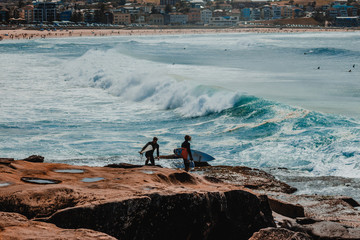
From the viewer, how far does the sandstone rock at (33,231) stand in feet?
17.0

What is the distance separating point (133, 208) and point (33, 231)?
4.25 feet

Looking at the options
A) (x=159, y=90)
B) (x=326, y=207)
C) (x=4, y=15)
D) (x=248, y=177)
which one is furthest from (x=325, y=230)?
(x=4, y=15)

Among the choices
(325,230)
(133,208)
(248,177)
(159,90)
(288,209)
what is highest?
(133,208)

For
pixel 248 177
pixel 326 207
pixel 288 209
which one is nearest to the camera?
pixel 288 209

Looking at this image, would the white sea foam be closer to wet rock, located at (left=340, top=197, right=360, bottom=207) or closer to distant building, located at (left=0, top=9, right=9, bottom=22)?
wet rock, located at (left=340, top=197, right=360, bottom=207)

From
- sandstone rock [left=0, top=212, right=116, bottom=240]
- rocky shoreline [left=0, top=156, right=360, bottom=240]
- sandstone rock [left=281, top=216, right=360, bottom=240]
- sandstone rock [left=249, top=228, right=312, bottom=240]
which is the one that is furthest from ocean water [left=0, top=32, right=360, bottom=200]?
sandstone rock [left=0, top=212, right=116, bottom=240]

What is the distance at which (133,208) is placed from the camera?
6277mm

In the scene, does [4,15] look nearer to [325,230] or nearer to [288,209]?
[288,209]

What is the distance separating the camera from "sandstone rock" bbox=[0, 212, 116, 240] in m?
5.19

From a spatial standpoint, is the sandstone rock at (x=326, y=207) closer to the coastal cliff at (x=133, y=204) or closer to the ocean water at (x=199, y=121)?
the ocean water at (x=199, y=121)

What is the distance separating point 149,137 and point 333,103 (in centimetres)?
1088

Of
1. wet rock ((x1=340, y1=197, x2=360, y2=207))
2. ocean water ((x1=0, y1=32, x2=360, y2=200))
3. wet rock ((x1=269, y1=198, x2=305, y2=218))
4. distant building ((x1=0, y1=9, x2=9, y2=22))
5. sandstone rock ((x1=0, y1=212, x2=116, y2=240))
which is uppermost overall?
distant building ((x1=0, y1=9, x2=9, y2=22))

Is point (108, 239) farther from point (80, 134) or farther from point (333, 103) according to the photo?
point (333, 103)

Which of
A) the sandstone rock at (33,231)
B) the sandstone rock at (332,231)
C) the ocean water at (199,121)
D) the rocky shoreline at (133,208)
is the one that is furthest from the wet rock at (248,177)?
the sandstone rock at (33,231)
